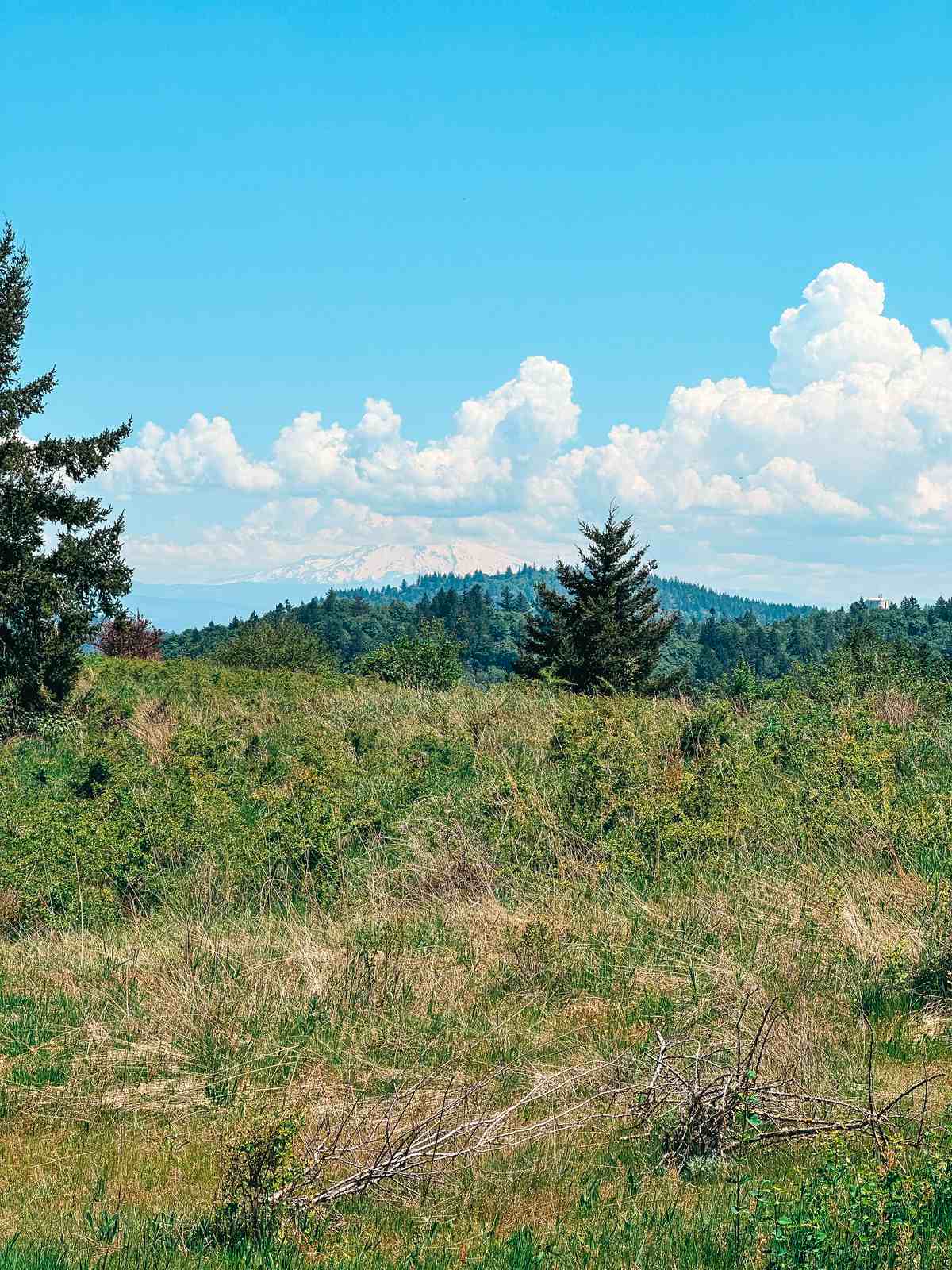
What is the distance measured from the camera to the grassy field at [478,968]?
363 centimetres

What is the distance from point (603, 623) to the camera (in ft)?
106

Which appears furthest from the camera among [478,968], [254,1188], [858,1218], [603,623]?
[603,623]

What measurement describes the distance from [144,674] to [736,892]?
60.3 feet

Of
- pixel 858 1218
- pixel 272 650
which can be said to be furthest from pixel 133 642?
pixel 858 1218

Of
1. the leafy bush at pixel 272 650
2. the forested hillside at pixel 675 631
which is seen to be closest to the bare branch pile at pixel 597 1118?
the leafy bush at pixel 272 650

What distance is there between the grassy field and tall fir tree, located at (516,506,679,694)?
19.2 m

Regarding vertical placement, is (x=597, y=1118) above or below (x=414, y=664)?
below

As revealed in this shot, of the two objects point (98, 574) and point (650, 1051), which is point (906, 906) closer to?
point (650, 1051)

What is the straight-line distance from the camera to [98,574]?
19.7m

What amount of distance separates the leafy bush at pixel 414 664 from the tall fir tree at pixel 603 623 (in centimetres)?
644

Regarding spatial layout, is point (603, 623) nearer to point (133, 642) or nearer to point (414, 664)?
point (414, 664)

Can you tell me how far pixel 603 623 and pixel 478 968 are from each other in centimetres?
2662

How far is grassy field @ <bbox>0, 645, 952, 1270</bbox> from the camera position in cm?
363

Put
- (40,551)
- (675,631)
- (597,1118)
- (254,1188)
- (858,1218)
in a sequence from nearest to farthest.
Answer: (858,1218) < (254,1188) < (597,1118) < (40,551) < (675,631)
